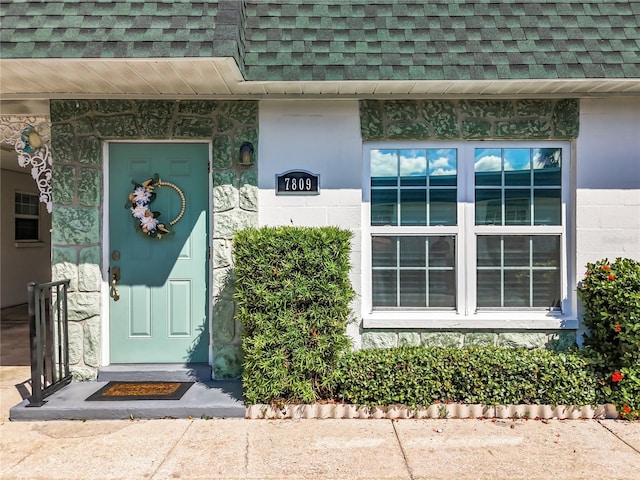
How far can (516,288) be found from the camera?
4.32 metres

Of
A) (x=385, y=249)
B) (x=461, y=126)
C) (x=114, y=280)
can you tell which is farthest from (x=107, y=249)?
(x=461, y=126)

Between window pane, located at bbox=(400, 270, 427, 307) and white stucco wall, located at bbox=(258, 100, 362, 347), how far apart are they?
0.47m

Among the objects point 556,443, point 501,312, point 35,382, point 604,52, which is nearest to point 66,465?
point 35,382

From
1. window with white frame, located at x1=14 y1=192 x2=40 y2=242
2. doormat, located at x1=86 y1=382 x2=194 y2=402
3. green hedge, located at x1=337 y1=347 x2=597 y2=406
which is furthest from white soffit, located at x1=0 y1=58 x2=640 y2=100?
window with white frame, located at x1=14 y1=192 x2=40 y2=242

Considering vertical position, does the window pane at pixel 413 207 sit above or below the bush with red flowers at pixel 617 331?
above

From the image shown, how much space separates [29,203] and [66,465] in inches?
310

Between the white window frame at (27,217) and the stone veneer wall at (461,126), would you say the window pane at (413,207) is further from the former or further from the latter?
the white window frame at (27,217)

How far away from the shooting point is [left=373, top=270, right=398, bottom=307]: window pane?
4.34m

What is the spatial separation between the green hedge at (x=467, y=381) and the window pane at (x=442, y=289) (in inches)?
28.0

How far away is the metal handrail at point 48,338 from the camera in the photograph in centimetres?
363

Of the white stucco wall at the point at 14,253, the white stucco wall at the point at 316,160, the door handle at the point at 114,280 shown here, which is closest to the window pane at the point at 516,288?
the white stucco wall at the point at 316,160

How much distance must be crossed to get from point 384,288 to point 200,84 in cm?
264

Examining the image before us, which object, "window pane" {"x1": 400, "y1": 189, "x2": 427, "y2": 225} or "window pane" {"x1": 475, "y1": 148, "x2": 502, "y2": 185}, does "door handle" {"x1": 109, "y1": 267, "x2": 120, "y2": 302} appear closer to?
"window pane" {"x1": 400, "y1": 189, "x2": 427, "y2": 225}

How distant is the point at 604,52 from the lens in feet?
12.4
